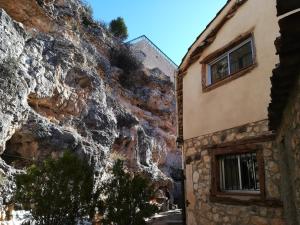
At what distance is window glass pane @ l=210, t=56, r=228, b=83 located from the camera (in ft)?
26.6

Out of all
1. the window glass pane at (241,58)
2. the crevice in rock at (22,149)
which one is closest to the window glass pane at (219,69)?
the window glass pane at (241,58)

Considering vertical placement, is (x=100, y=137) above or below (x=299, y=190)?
above

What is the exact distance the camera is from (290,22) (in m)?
2.64

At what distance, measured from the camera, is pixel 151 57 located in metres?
34.3

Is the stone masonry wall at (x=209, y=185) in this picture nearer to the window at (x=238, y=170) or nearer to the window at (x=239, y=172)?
the window at (x=238, y=170)

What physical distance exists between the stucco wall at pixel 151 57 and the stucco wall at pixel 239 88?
23.6 metres

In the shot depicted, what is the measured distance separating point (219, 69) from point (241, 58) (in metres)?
0.85

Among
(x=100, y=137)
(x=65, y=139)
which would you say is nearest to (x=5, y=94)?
(x=65, y=139)

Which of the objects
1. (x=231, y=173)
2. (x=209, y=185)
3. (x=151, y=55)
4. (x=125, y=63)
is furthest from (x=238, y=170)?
(x=151, y=55)

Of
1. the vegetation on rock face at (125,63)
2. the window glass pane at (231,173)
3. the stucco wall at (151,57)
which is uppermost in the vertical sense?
the stucco wall at (151,57)

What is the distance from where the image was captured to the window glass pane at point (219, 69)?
8100 mm

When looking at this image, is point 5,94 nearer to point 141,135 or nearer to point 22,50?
point 22,50

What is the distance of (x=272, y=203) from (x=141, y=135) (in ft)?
55.6

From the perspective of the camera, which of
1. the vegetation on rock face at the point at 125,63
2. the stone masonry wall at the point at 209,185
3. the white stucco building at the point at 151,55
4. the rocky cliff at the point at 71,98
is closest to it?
the stone masonry wall at the point at 209,185
